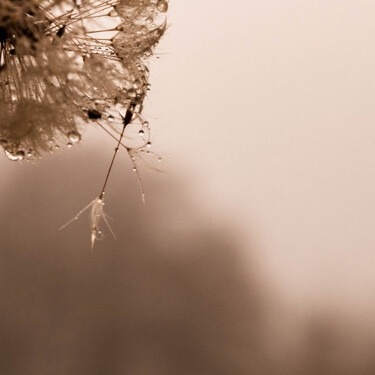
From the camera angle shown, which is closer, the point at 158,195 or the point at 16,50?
the point at 16,50

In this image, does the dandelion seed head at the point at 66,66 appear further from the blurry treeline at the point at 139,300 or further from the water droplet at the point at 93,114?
the blurry treeline at the point at 139,300

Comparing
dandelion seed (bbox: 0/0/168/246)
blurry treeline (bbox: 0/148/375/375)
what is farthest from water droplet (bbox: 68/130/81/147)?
blurry treeline (bbox: 0/148/375/375)

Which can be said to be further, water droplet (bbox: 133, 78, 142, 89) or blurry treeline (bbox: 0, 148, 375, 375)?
blurry treeline (bbox: 0, 148, 375, 375)

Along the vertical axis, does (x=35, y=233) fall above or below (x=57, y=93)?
above

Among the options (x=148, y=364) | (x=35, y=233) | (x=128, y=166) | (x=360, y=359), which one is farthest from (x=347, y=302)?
(x=35, y=233)

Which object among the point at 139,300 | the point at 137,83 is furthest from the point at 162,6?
the point at 139,300

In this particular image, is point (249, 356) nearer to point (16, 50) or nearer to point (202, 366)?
point (202, 366)

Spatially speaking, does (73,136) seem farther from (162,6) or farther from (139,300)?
(139,300)

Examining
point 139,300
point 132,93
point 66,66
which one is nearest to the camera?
point 66,66

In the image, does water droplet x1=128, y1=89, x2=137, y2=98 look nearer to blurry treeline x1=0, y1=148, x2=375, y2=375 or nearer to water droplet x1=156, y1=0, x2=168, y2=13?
water droplet x1=156, y1=0, x2=168, y2=13
